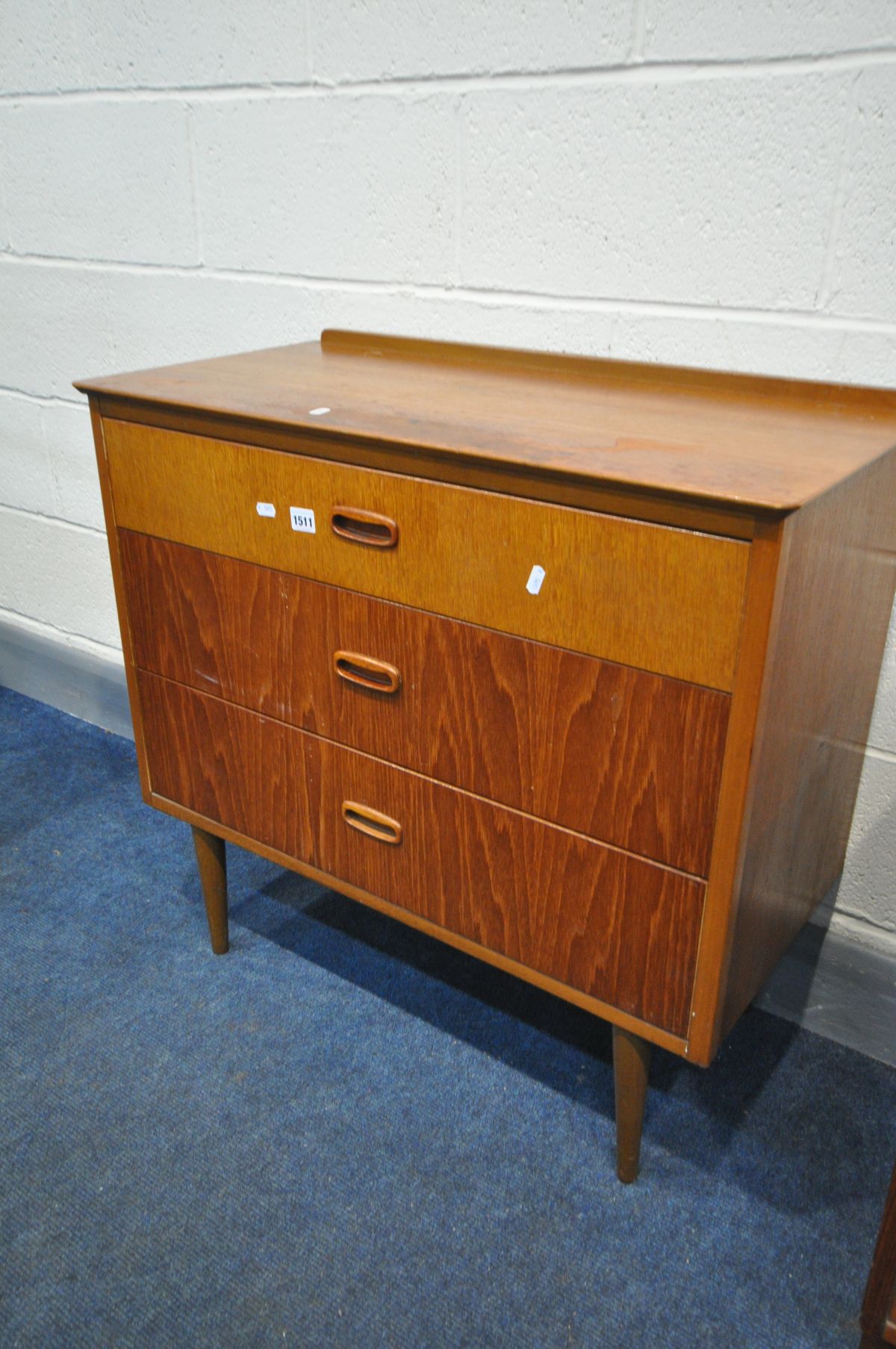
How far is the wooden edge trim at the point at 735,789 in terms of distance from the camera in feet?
2.68

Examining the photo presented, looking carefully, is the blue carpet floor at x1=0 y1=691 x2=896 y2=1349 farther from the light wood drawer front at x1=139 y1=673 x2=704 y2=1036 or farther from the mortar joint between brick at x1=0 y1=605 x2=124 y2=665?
the mortar joint between brick at x1=0 y1=605 x2=124 y2=665

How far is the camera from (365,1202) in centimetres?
117

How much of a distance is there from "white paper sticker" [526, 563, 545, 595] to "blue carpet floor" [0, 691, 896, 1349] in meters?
0.70

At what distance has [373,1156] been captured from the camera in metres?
1.23

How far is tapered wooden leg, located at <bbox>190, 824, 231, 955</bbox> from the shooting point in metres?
1.48

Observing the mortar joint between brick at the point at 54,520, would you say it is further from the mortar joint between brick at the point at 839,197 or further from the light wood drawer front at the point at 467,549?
the mortar joint between brick at the point at 839,197

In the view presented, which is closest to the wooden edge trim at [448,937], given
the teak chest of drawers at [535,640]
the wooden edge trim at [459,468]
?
the teak chest of drawers at [535,640]

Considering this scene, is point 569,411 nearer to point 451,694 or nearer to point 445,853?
point 451,694

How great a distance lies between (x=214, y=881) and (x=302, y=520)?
0.64m

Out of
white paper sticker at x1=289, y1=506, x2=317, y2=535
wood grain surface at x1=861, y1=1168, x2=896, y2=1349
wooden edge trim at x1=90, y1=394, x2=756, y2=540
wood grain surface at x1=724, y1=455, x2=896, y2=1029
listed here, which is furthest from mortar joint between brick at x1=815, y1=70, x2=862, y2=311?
wood grain surface at x1=861, y1=1168, x2=896, y2=1349

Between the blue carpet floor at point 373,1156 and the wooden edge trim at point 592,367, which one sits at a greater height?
the wooden edge trim at point 592,367

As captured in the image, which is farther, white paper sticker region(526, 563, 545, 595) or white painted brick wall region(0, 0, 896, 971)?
white painted brick wall region(0, 0, 896, 971)

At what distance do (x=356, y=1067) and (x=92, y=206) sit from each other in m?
1.45

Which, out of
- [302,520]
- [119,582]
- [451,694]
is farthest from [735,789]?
[119,582]
